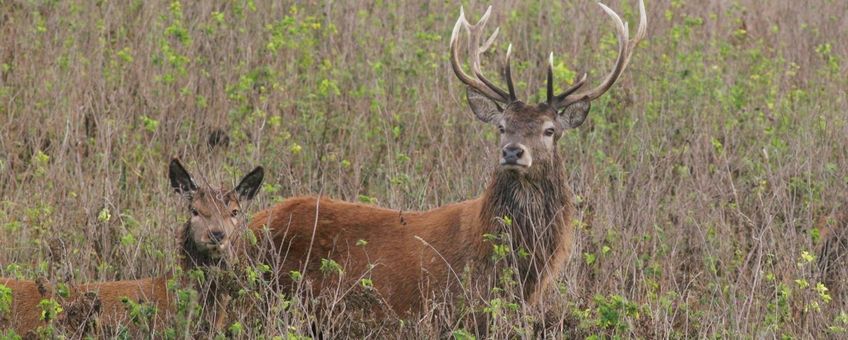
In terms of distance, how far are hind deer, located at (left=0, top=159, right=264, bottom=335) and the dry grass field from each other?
0.15m

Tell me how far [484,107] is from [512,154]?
0.67 m

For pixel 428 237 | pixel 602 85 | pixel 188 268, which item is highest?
pixel 602 85

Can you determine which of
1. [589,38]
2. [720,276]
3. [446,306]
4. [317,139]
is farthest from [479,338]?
[589,38]

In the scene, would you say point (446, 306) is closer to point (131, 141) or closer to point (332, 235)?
point (332, 235)

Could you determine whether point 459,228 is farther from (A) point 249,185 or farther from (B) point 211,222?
(B) point 211,222

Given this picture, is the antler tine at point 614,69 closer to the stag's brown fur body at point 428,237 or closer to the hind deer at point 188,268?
the stag's brown fur body at point 428,237

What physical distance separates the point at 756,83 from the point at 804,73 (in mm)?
904

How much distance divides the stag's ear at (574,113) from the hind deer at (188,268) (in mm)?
1723

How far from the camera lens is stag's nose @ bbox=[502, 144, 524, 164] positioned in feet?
21.7

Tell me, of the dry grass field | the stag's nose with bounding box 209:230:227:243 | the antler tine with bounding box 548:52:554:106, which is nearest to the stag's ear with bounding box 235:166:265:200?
the dry grass field

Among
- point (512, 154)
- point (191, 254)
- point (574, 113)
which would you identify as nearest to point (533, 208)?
point (512, 154)

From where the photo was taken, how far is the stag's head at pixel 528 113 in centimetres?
672

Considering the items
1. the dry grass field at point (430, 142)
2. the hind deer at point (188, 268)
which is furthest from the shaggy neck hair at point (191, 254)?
the dry grass field at point (430, 142)

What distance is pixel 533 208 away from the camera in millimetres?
6797
